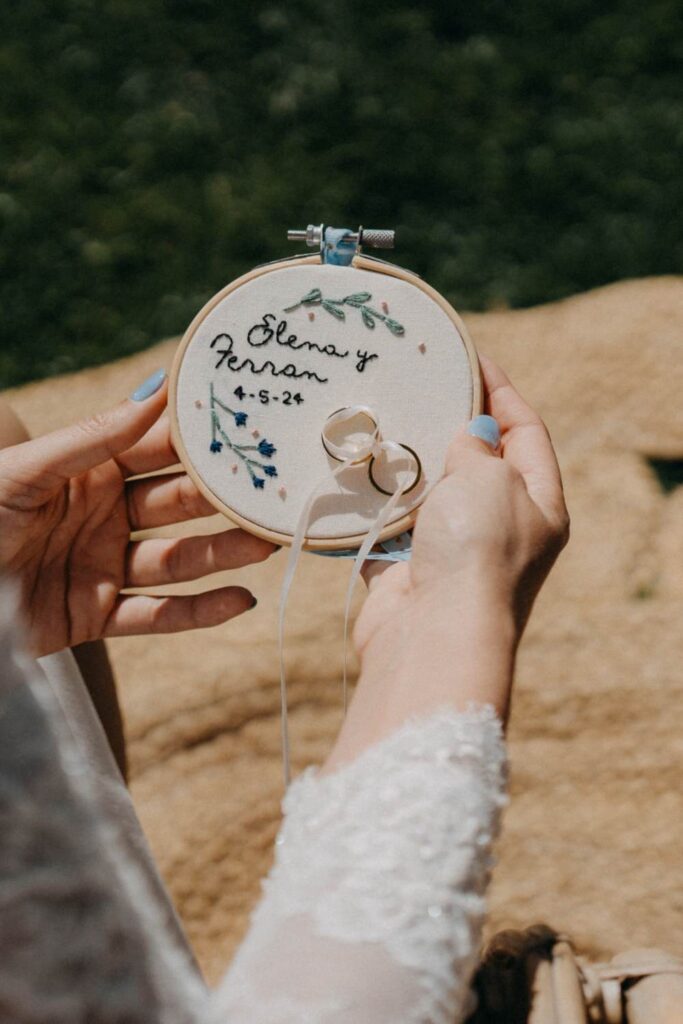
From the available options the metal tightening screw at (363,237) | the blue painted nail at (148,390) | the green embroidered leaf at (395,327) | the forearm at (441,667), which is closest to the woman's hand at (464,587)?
the forearm at (441,667)

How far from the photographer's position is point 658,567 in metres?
1.97

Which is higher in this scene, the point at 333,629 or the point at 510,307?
the point at 510,307

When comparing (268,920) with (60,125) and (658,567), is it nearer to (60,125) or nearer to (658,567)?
(658,567)

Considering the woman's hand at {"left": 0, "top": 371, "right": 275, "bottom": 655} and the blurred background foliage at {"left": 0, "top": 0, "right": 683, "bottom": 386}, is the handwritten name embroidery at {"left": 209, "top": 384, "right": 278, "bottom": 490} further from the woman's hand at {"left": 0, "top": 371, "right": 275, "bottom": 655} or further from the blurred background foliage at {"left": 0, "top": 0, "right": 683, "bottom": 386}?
the blurred background foliage at {"left": 0, "top": 0, "right": 683, "bottom": 386}

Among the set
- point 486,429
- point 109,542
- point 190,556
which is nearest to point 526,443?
point 486,429

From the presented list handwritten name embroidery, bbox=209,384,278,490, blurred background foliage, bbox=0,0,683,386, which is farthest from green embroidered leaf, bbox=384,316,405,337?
blurred background foliage, bbox=0,0,683,386

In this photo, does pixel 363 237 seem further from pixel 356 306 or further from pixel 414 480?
pixel 414 480

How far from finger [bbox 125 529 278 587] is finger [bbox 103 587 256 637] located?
33 millimetres

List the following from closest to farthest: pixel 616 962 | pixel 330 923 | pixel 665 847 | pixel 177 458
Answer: pixel 330 923, pixel 616 962, pixel 177 458, pixel 665 847

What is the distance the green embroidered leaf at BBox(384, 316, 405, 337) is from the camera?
1306 millimetres

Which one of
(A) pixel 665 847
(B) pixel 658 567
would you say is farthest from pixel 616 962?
(B) pixel 658 567

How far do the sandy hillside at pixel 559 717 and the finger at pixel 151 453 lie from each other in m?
0.57

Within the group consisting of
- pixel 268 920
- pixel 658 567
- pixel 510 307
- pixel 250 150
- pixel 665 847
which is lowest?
pixel 665 847

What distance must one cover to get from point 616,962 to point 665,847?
1.38 feet
